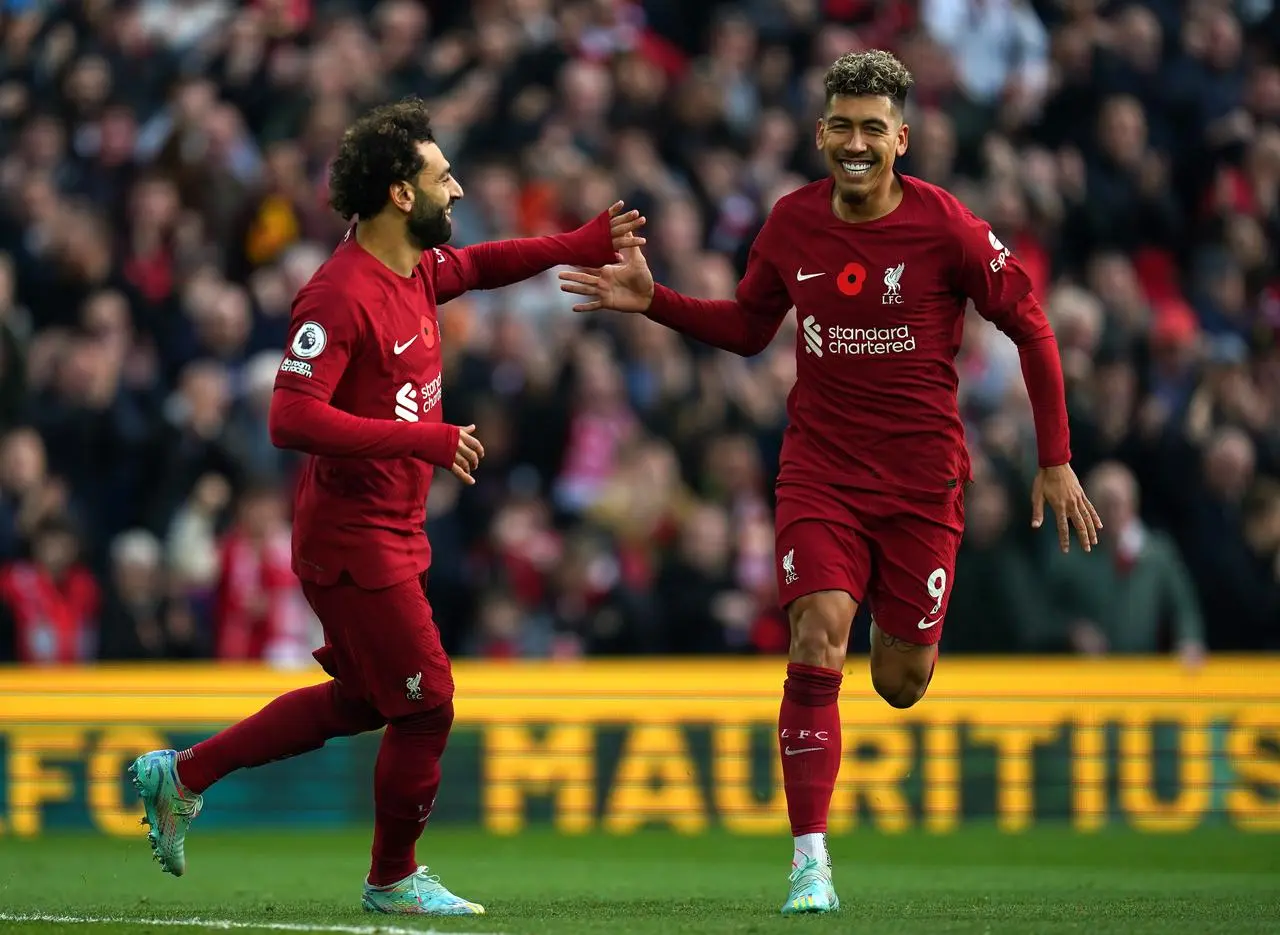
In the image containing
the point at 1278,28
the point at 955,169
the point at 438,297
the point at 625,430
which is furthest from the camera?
the point at 1278,28

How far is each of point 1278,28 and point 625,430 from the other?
596 cm

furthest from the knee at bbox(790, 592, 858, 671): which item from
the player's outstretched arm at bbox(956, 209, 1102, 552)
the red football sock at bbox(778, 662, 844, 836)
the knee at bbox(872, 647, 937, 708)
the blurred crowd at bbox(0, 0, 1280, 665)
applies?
the blurred crowd at bbox(0, 0, 1280, 665)

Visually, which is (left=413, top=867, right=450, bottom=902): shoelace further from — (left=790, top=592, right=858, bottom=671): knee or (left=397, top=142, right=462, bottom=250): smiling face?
(left=397, top=142, right=462, bottom=250): smiling face

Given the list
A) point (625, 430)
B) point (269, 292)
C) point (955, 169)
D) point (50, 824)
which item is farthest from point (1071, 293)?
point (50, 824)

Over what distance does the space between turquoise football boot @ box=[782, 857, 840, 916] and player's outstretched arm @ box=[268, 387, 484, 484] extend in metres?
1.59

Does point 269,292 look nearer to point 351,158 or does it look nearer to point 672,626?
point 672,626

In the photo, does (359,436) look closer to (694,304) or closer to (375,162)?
(375,162)

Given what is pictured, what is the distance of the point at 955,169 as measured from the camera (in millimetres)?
15039

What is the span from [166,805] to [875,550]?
2.51 m

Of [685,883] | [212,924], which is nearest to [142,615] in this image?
[685,883]

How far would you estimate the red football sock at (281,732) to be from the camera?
7.55 meters

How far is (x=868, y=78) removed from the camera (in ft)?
24.1

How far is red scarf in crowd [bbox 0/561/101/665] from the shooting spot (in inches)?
500

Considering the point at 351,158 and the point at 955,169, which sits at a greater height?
the point at 955,169
